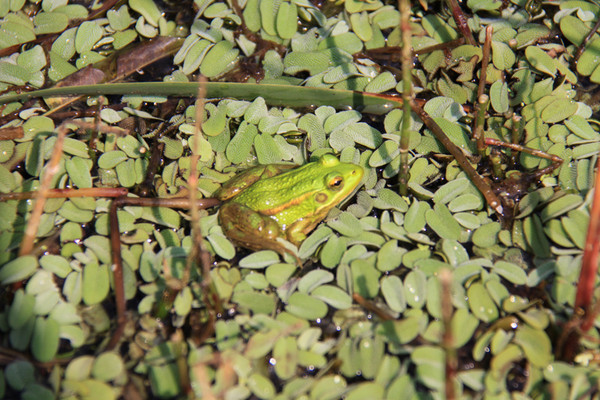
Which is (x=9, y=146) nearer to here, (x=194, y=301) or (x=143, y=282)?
(x=143, y=282)

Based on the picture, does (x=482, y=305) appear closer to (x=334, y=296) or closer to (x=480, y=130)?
(x=334, y=296)

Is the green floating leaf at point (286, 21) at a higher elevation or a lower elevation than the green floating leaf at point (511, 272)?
higher

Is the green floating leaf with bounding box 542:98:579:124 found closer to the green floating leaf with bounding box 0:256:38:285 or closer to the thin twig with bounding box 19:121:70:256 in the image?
the thin twig with bounding box 19:121:70:256

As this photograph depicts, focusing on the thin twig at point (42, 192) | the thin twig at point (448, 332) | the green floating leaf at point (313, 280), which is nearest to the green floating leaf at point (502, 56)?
the green floating leaf at point (313, 280)

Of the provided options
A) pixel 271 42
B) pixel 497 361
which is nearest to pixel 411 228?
pixel 497 361

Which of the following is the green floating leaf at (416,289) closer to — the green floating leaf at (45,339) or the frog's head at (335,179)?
the frog's head at (335,179)

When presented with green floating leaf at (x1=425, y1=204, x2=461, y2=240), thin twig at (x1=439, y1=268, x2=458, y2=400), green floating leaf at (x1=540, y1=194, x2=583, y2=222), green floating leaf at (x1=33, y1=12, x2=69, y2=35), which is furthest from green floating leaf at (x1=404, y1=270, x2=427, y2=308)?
green floating leaf at (x1=33, y1=12, x2=69, y2=35)

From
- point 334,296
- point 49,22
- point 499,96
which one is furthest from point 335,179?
point 49,22

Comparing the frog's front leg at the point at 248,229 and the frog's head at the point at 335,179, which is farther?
the frog's head at the point at 335,179

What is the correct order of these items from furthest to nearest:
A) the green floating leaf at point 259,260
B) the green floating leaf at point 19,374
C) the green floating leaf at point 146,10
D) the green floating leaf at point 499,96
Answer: the green floating leaf at point 146,10 → the green floating leaf at point 499,96 → the green floating leaf at point 259,260 → the green floating leaf at point 19,374
